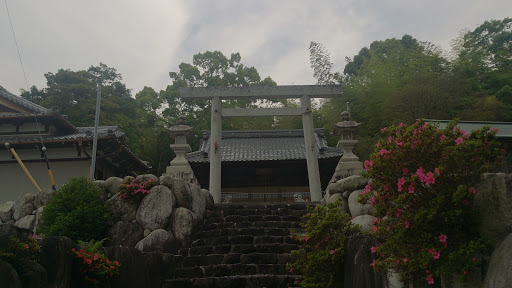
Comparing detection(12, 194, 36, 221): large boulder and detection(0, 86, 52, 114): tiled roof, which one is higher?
detection(0, 86, 52, 114): tiled roof

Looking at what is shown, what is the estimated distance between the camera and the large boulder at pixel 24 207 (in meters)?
11.4

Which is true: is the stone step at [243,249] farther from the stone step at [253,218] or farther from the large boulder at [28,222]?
the large boulder at [28,222]

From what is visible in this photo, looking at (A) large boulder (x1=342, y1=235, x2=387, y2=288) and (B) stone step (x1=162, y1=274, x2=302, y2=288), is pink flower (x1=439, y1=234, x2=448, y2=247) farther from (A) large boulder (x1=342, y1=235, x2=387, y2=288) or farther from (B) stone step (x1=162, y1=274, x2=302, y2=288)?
(B) stone step (x1=162, y1=274, x2=302, y2=288)

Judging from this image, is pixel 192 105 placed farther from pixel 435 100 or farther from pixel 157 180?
pixel 157 180

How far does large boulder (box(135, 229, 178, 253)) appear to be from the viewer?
8727mm

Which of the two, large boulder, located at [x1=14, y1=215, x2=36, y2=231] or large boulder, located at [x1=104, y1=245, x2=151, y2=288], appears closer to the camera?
large boulder, located at [x1=104, y1=245, x2=151, y2=288]

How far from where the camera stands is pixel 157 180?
995 cm

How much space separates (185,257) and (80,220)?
272cm

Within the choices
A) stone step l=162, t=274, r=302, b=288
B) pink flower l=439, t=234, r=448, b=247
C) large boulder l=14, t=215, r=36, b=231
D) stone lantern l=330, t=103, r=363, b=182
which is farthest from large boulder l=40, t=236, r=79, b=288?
stone lantern l=330, t=103, r=363, b=182

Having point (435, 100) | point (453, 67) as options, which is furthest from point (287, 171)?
point (453, 67)

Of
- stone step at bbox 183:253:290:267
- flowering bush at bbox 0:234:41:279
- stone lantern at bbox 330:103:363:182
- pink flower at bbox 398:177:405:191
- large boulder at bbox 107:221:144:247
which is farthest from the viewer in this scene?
stone lantern at bbox 330:103:363:182

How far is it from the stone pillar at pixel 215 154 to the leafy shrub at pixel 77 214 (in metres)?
3.76

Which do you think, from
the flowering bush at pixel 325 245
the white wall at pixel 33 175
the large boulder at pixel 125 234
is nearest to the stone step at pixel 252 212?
the large boulder at pixel 125 234

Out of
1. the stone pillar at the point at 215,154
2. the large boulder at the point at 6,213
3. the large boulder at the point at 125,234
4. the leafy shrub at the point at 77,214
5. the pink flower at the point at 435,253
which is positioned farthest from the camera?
the stone pillar at the point at 215,154
